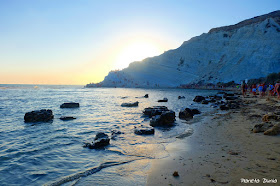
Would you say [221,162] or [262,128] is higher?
[262,128]

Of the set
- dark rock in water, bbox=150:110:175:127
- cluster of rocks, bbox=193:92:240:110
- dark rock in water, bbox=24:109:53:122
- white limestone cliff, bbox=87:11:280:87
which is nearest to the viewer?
dark rock in water, bbox=150:110:175:127

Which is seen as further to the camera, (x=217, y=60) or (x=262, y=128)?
(x=217, y=60)

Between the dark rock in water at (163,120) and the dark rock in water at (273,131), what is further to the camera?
the dark rock in water at (163,120)

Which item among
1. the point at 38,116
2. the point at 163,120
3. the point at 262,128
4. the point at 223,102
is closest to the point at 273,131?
the point at 262,128

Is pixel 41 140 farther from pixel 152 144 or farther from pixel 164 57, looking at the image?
pixel 164 57

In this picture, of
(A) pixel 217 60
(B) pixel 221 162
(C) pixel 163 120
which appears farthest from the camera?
(A) pixel 217 60

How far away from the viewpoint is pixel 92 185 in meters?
4.51

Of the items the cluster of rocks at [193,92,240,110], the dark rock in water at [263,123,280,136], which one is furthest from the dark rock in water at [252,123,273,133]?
the cluster of rocks at [193,92,240,110]

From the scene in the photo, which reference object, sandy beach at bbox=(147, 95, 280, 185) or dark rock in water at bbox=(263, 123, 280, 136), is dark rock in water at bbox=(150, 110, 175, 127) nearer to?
sandy beach at bbox=(147, 95, 280, 185)

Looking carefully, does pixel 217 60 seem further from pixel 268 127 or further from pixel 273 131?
pixel 273 131

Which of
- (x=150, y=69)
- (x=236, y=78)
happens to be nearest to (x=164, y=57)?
(x=150, y=69)

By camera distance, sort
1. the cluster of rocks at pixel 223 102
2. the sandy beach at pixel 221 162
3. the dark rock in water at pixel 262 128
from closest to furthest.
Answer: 1. the sandy beach at pixel 221 162
2. the dark rock in water at pixel 262 128
3. the cluster of rocks at pixel 223 102

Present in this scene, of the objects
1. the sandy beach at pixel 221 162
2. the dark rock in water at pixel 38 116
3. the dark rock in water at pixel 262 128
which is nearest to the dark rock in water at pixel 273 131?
the sandy beach at pixel 221 162

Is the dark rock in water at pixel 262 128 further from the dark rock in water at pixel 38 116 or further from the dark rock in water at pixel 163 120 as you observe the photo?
the dark rock in water at pixel 38 116
